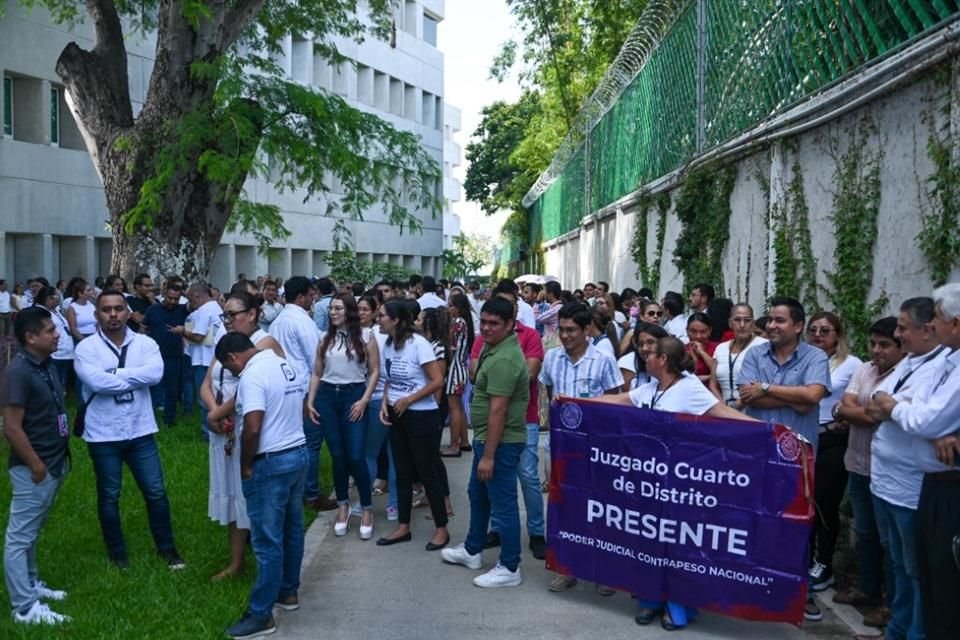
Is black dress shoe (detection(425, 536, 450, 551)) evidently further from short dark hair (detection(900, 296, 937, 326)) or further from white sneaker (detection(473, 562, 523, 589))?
short dark hair (detection(900, 296, 937, 326))

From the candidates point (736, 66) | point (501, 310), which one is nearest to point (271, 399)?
point (501, 310)

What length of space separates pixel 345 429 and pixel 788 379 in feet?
11.8

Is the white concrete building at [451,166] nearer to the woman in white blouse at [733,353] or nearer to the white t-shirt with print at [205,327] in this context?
the white t-shirt with print at [205,327]

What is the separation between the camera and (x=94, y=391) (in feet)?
21.1

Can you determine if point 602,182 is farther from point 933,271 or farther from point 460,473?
point 933,271

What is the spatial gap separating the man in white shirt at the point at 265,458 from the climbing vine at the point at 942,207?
4.38 metres

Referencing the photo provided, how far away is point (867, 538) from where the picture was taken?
609 cm

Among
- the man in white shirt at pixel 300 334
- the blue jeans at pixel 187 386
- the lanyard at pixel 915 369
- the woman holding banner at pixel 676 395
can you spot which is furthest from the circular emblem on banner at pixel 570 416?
the blue jeans at pixel 187 386

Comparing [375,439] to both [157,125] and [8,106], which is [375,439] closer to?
[157,125]

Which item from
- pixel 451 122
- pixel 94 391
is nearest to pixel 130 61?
pixel 94 391

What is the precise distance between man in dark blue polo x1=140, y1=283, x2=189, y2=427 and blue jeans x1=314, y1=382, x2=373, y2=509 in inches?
192

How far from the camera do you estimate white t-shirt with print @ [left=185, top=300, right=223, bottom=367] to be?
1132 cm

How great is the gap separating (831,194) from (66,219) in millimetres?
19577

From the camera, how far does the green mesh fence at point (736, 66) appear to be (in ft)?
27.0
